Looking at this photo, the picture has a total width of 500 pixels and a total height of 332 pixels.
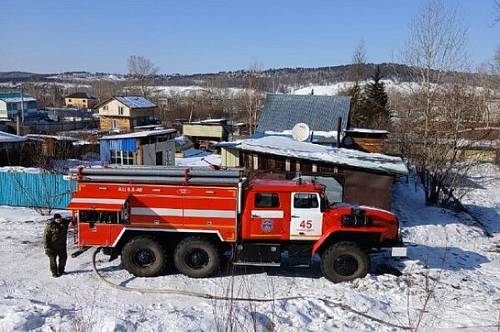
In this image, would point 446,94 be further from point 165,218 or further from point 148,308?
point 148,308

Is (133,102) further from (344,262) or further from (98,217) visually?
(344,262)

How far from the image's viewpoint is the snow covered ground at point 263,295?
8461mm

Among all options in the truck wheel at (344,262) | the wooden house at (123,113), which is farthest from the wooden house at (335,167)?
the wooden house at (123,113)

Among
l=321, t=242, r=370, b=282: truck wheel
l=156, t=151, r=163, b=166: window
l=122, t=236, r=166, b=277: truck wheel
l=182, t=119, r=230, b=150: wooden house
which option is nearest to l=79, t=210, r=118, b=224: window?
l=122, t=236, r=166, b=277: truck wheel

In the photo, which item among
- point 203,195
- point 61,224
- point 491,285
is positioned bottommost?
point 491,285

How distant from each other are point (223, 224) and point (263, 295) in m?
2.01

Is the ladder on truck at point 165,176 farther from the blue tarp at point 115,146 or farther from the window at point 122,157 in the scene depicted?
the window at point 122,157

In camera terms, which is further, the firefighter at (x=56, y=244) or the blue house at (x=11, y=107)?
the blue house at (x=11, y=107)

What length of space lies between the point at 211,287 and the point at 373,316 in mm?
3731

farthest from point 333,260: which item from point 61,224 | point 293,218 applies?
point 61,224

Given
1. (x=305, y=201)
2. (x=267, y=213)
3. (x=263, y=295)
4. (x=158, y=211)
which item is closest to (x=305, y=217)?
(x=305, y=201)

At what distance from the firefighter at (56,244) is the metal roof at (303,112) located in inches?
774

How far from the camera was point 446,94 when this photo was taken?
29734 millimetres

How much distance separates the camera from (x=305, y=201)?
11.5 m
